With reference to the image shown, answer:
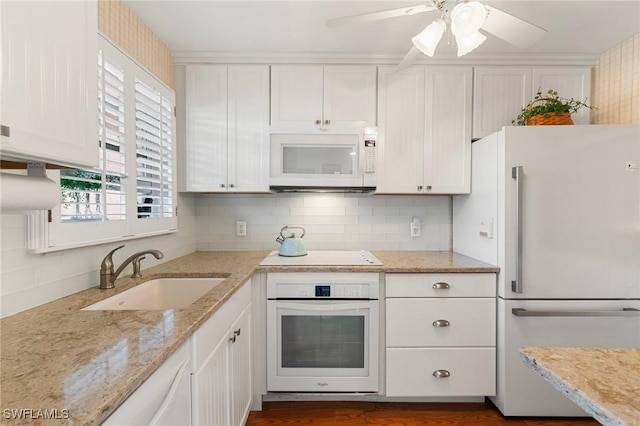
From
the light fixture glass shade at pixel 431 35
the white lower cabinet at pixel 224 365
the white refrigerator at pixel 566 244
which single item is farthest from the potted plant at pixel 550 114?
the white lower cabinet at pixel 224 365

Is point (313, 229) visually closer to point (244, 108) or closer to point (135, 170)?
point (244, 108)

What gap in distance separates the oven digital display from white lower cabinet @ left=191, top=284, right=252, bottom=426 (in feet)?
1.34

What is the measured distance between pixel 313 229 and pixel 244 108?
1061mm

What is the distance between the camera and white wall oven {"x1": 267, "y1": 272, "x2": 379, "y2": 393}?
189 centimetres

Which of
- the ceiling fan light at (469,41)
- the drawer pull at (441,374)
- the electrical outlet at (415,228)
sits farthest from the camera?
the electrical outlet at (415,228)

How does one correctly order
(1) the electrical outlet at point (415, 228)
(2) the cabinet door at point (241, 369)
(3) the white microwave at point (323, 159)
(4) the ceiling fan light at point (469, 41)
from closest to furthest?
(4) the ceiling fan light at point (469, 41) < (2) the cabinet door at point (241, 369) < (3) the white microwave at point (323, 159) < (1) the electrical outlet at point (415, 228)

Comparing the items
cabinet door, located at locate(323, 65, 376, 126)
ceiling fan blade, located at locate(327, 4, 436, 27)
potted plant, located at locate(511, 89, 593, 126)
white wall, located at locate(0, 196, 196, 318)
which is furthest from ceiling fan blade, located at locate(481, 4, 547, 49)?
white wall, located at locate(0, 196, 196, 318)

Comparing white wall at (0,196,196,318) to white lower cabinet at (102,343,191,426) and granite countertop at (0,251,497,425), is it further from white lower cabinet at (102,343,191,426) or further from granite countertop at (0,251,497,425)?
white lower cabinet at (102,343,191,426)

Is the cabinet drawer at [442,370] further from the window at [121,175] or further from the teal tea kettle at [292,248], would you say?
the window at [121,175]

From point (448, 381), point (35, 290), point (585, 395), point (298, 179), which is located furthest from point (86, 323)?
point (448, 381)

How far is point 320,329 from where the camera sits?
1.90 metres

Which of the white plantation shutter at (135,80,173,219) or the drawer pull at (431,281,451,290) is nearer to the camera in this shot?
the white plantation shutter at (135,80,173,219)

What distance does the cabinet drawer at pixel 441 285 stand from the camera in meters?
1.87

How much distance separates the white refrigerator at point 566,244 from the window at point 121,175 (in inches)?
81.4
